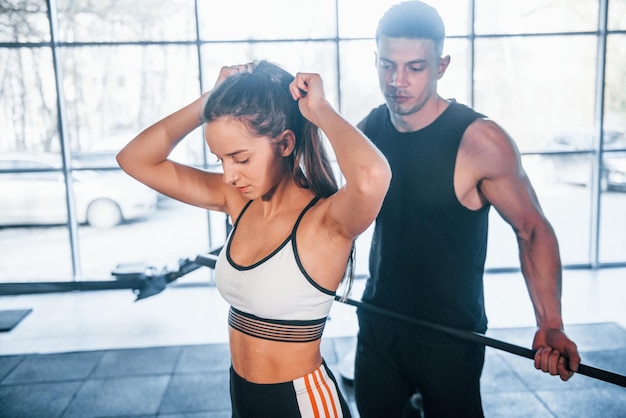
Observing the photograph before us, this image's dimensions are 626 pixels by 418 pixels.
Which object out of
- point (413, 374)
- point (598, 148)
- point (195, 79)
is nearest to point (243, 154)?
point (413, 374)

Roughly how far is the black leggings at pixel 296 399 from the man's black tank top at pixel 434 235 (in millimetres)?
399

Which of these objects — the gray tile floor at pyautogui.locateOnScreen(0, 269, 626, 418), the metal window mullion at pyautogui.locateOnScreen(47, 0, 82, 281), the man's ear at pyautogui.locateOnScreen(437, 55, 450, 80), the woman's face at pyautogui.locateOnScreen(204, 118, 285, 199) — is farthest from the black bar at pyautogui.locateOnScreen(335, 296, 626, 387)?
the metal window mullion at pyautogui.locateOnScreen(47, 0, 82, 281)

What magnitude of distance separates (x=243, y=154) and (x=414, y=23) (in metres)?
0.72

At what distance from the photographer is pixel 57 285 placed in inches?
124

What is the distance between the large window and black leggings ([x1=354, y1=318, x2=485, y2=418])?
11.4 feet

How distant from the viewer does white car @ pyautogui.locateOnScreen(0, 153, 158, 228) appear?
201 inches

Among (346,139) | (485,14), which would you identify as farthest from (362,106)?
(346,139)

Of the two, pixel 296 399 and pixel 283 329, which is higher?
pixel 283 329

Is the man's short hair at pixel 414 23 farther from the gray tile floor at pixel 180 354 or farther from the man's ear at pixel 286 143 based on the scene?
the gray tile floor at pixel 180 354

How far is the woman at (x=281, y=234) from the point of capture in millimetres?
1160

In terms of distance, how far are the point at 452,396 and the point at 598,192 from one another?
4482 millimetres

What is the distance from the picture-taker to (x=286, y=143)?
1.23 meters

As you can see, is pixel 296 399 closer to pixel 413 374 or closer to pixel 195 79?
pixel 413 374

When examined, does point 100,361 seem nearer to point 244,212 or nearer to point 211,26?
point 244,212
